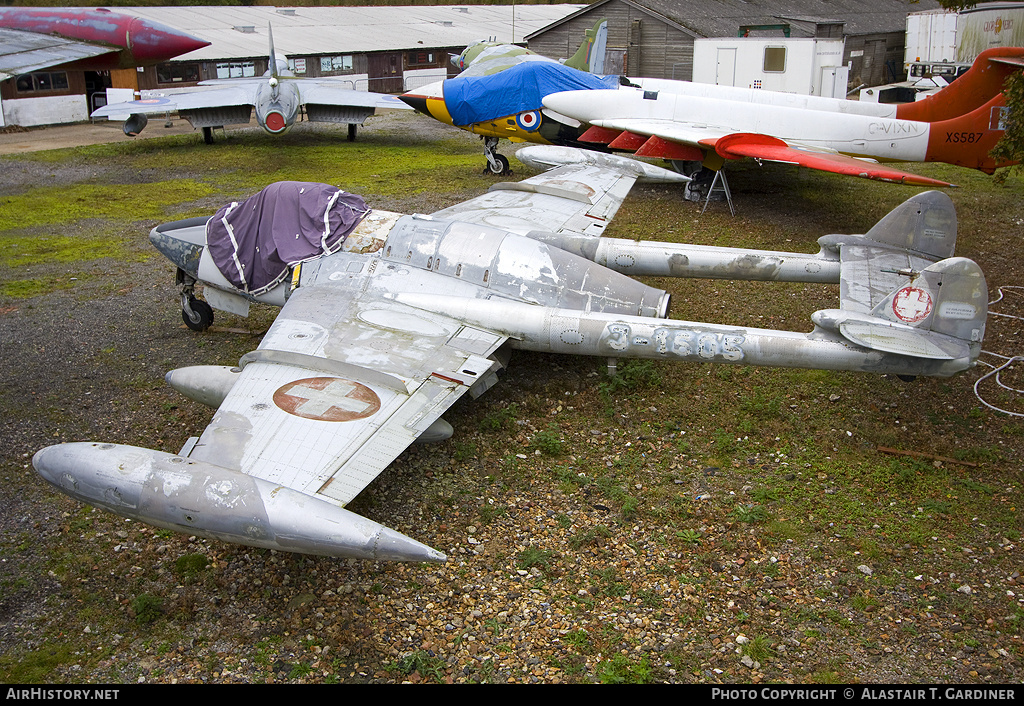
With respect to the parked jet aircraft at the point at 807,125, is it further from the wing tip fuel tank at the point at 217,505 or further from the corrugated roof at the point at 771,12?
the corrugated roof at the point at 771,12

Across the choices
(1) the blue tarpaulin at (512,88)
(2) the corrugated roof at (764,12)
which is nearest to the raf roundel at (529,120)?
(1) the blue tarpaulin at (512,88)

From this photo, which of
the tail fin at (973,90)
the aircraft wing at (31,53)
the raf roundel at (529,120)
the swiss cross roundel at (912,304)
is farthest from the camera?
the raf roundel at (529,120)

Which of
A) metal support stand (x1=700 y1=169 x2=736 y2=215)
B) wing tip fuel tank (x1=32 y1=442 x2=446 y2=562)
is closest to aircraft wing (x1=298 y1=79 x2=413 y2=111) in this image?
metal support stand (x1=700 y1=169 x2=736 y2=215)

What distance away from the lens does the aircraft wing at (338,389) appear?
22.2 feet

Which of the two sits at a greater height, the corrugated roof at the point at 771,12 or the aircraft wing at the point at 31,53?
the corrugated roof at the point at 771,12

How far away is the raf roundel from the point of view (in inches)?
784

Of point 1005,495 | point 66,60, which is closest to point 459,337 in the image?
point 1005,495

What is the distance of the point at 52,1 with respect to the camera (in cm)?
4600

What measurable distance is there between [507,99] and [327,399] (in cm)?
1430

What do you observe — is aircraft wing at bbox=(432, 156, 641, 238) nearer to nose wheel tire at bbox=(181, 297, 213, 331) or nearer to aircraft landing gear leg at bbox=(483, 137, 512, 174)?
nose wheel tire at bbox=(181, 297, 213, 331)

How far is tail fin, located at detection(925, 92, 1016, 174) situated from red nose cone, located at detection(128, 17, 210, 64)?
23214mm

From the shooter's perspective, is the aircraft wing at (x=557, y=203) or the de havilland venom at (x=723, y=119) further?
the de havilland venom at (x=723, y=119)

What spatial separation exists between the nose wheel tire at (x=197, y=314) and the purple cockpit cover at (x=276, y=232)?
134cm

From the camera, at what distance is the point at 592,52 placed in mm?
27062
